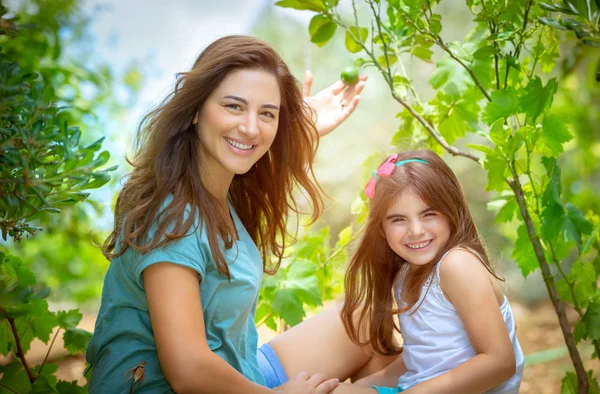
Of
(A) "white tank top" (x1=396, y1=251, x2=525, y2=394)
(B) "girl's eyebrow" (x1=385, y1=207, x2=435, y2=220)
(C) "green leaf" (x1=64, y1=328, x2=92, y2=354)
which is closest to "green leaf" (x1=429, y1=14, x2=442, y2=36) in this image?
(B) "girl's eyebrow" (x1=385, y1=207, x2=435, y2=220)

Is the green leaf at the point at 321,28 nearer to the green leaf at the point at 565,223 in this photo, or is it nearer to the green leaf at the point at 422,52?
the green leaf at the point at 422,52

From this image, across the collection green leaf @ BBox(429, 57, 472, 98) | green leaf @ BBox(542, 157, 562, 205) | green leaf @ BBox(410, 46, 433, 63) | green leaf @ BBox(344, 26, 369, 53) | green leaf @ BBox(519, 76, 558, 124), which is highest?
green leaf @ BBox(344, 26, 369, 53)

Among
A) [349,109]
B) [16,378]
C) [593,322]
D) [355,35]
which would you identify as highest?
[355,35]

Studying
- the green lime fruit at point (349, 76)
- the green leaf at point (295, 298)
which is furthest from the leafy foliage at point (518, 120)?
the green leaf at point (295, 298)

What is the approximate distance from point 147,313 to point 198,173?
0.31 metres

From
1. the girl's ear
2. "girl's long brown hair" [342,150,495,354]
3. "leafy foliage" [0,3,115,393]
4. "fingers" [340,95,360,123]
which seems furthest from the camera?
"fingers" [340,95,360,123]

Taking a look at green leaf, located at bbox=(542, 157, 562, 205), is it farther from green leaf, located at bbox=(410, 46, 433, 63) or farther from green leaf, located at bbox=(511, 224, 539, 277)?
green leaf, located at bbox=(410, 46, 433, 63)

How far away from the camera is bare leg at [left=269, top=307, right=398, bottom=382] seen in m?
1.58

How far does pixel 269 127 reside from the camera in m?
1.46

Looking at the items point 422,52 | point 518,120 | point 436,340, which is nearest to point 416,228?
point 436,340

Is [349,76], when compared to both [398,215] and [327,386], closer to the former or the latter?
[398,215]

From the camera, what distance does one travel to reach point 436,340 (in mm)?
1471

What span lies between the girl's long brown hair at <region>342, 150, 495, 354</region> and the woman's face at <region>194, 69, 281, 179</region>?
339 millimetres

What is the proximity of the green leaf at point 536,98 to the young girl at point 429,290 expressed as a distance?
0.76ft
